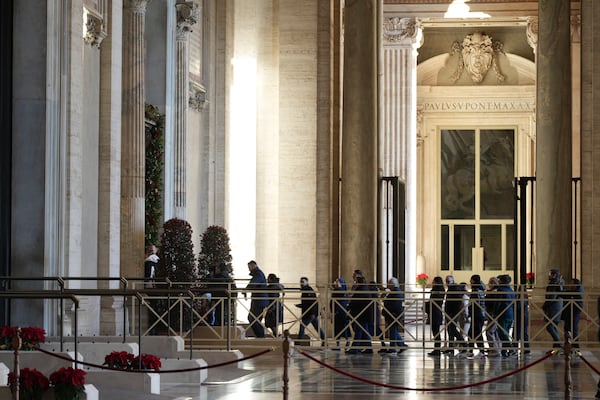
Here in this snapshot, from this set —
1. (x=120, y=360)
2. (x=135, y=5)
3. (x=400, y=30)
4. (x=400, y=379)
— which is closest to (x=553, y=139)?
(x=135, y=5)

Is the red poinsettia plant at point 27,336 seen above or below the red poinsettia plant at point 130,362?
above

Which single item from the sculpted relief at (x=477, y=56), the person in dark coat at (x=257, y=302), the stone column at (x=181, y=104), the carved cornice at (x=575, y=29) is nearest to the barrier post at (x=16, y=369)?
the person in dark coat at (x=257, y=302)

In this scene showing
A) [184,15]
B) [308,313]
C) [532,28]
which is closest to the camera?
[308,313]

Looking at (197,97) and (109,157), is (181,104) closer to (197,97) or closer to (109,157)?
(197,97)

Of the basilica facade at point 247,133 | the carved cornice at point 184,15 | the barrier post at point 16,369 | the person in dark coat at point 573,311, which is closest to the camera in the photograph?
the barrier post at point 16,369

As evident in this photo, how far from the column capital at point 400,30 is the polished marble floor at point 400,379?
1702cm

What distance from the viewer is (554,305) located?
72.9 ft

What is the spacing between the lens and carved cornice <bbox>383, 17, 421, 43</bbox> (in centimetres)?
3819

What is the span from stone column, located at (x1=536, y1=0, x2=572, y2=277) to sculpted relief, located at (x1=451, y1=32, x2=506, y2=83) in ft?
64.5

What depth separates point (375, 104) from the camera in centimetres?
2739

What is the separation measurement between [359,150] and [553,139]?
415 centimetres

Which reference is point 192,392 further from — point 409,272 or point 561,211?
point 409,272

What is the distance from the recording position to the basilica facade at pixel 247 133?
62.8 feet

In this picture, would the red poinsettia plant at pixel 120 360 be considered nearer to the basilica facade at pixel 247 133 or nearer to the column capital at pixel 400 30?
the basilica facade at pixel 247 133
